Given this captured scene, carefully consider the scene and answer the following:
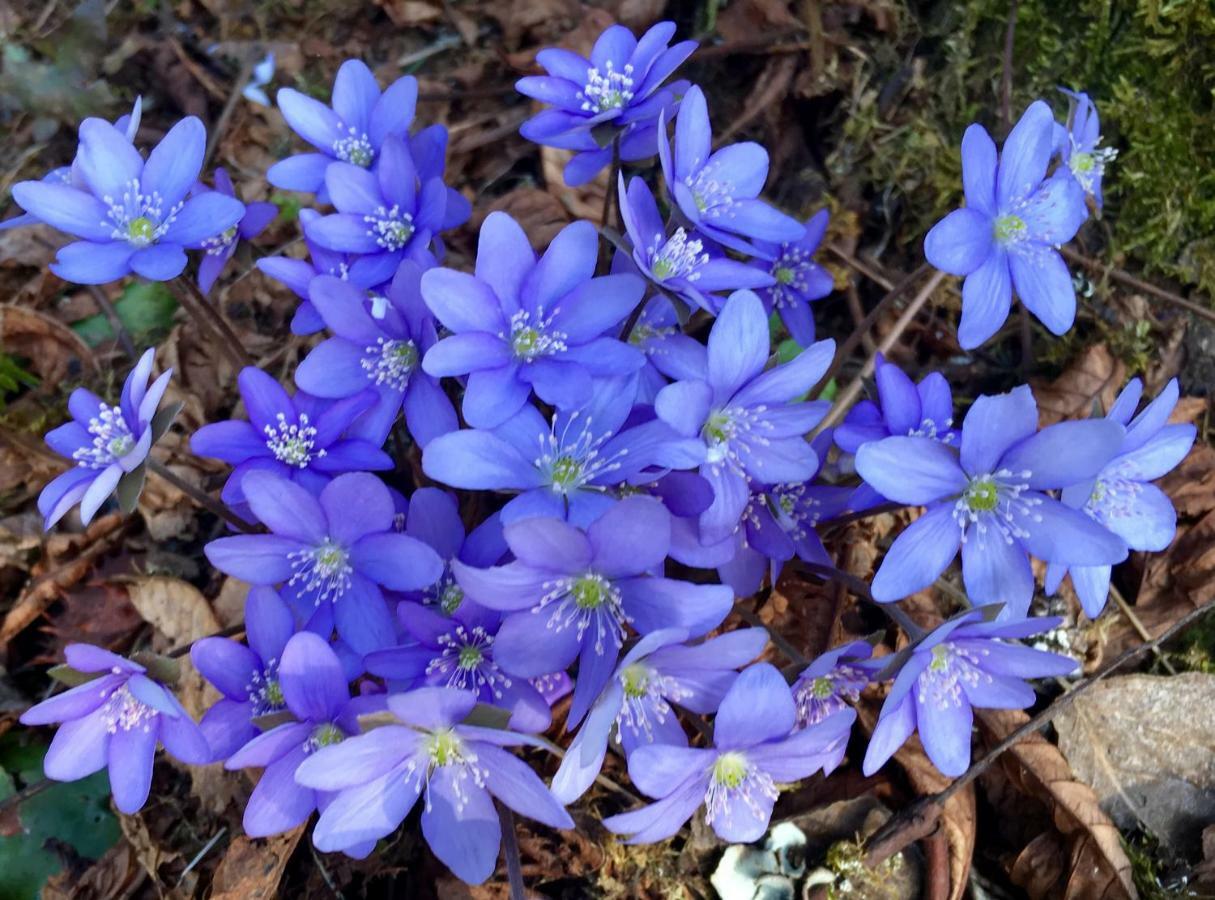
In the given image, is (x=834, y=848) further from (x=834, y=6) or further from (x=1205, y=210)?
(x=834, y=6)

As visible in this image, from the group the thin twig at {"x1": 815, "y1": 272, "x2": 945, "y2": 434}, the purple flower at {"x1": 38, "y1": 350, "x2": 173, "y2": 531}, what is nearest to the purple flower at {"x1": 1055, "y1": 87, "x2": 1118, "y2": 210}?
the thin twig at {"x1": 815, "y1": 272, "x2": 945, "y2": 434}

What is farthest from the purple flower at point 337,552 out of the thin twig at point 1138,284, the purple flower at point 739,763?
the thin twig at point 1138,284

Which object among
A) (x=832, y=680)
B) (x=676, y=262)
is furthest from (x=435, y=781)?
(x=676, y=262)

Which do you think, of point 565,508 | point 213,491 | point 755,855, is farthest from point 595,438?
point 213,491

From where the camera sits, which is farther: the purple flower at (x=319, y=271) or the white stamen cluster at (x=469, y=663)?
the purple flower at (x=319, y=271)

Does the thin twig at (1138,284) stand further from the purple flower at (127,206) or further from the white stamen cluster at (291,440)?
the purple flower at (127,206)
